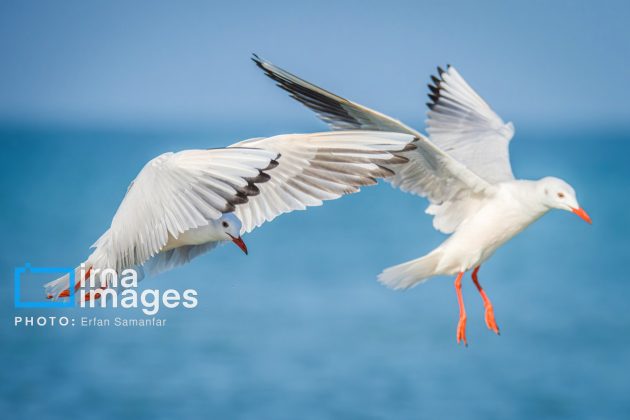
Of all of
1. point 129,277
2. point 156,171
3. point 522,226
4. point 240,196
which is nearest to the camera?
point 240,196

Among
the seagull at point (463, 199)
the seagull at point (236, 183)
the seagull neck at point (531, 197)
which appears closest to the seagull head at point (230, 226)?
the seagull at point (236, 183)

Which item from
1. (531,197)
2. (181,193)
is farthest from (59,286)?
(531,197)

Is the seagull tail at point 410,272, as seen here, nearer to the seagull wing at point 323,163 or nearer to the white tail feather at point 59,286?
the seagull wing at point 323,163

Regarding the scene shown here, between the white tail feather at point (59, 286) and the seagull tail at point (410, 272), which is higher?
the seagull tail at point (410, 272)

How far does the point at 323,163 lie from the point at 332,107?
34.4 inches

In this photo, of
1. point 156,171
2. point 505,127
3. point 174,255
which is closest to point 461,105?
point 505,127

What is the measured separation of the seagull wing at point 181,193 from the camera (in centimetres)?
402

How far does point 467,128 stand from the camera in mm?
6688

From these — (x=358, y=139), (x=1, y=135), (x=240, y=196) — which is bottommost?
(x=240, y=196)

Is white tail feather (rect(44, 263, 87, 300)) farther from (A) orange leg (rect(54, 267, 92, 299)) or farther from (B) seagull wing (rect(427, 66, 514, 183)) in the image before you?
(B) seagull wing (rect(427, 66, 514, 183))

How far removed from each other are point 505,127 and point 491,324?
1210 millimetres

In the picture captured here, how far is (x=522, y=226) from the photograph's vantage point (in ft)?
19.2

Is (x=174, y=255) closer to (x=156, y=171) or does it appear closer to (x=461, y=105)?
(x=156, y=171)

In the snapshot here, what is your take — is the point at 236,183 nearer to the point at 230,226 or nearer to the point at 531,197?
the point at 230,226
